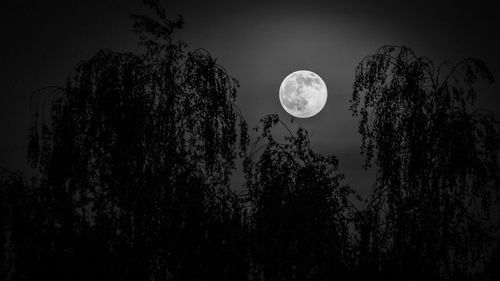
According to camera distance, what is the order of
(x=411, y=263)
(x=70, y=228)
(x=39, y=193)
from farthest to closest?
(x=39, y=193), (x=70, y=228), (x=411, y=263)

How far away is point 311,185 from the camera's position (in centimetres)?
1121

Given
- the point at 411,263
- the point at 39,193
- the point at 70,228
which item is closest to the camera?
the point at 411,263

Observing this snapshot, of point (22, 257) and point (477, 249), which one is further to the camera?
point (22, 257)

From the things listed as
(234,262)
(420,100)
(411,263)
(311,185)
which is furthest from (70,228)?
(420,100)

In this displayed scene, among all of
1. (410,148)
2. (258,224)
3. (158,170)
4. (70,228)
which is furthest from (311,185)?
(70,228)

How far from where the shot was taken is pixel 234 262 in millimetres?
9977

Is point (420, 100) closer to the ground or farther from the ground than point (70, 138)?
farther from the ground

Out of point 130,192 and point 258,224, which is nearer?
point 130,192

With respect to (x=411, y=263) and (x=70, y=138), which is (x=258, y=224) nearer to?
(x=411, y=263)

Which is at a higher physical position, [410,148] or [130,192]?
[410,148]

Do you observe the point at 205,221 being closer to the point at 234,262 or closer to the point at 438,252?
the point at 234,262

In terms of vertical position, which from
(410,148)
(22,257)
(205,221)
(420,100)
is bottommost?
(22,257)

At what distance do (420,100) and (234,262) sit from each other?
4.92 metres

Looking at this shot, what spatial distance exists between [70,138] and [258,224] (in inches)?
168
